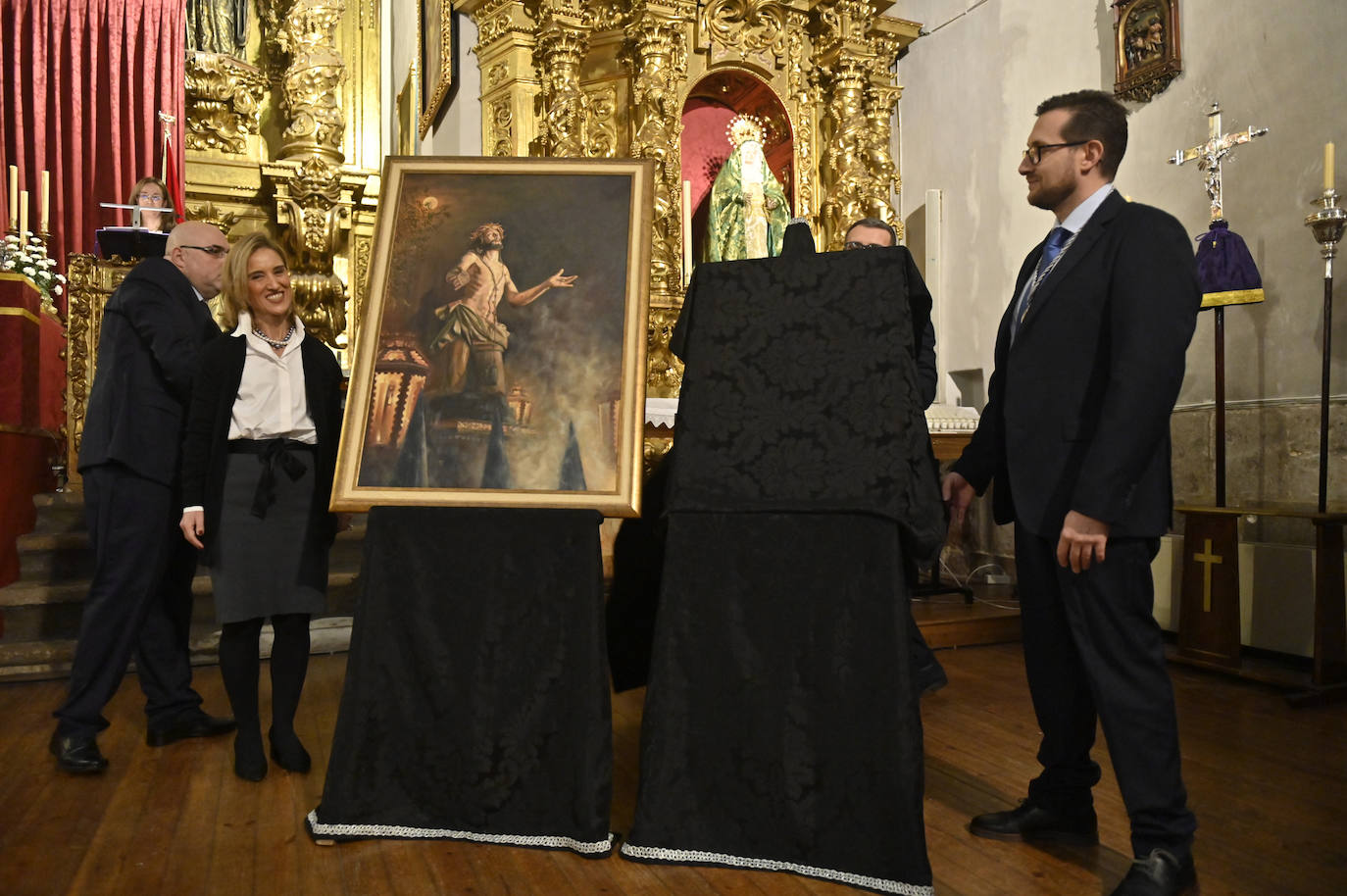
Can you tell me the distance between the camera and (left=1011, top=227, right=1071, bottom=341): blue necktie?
93.7 inches

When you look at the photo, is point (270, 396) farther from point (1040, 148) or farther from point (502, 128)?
point (502, 128)

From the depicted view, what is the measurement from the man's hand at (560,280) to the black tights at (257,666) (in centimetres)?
121

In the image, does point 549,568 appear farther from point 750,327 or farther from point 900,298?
point 900,298

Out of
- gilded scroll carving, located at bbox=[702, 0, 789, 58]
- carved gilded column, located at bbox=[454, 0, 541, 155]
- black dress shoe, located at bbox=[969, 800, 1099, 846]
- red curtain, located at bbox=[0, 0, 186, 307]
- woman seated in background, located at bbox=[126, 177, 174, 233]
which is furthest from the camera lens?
red curtain, located at bbox=[0, 0, 186, 307]

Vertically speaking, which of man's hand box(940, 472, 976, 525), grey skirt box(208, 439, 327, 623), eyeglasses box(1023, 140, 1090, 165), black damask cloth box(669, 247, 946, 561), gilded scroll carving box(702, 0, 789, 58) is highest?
gilded scroll carving box(702, 0, 789, 58)

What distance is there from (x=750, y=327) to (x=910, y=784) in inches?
43.6

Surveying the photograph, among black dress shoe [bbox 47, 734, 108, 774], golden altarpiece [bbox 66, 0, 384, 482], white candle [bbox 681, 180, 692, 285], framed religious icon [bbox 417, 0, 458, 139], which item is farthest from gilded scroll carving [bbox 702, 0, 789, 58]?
black dress shoe [bbox 47, 734, 108, 774]

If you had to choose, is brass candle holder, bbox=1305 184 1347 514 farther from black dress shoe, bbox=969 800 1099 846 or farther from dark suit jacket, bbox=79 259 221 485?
dark suit jacket, bbox=79 259 221 485

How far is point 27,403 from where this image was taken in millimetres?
5238

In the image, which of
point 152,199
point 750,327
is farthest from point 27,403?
point 750,327

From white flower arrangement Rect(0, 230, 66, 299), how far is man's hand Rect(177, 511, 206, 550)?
329 cm

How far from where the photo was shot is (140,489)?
323cm

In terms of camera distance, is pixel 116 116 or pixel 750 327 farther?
pixel 116 116

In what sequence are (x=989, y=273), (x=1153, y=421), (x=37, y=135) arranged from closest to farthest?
1. (x=1153, y=421)
2. (x=989, y=273)
3. (x=37, y=135)
